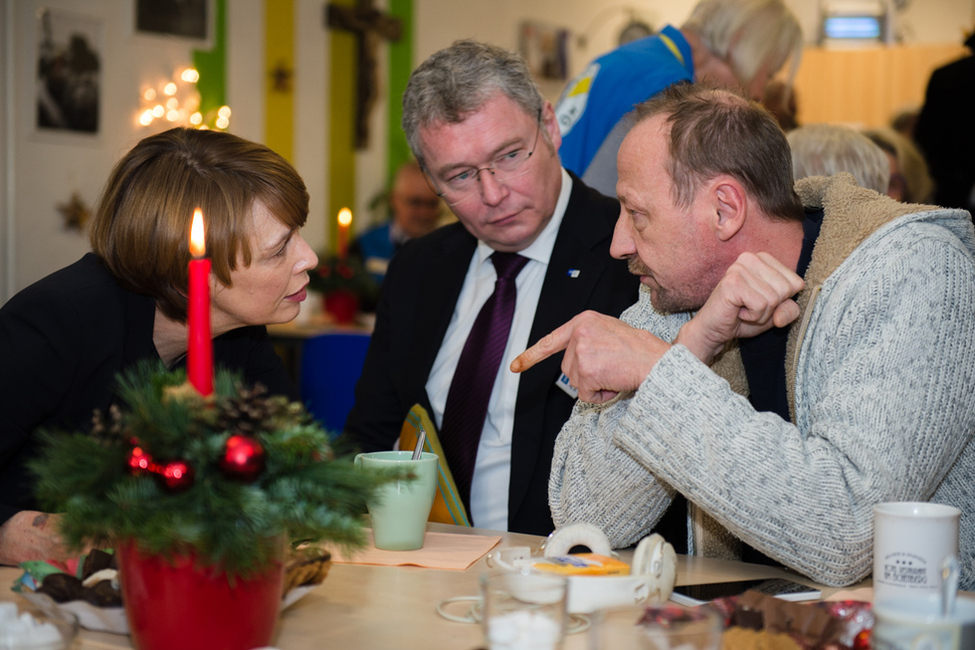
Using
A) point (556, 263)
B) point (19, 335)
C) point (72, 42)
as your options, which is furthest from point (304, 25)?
point (19, 335)

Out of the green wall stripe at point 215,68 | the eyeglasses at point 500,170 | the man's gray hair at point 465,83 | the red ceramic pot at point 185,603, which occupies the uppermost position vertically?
the green wall stripe at point 215,68

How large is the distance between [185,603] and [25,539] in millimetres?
516

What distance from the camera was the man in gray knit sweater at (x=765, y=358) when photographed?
1.22 m

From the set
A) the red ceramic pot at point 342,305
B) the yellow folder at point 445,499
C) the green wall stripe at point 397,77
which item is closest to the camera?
the yellow folder at point 445,499

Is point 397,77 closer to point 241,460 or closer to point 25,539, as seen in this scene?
point 25,539

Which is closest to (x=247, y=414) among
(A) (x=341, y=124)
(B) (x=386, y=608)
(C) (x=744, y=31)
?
(B) (x=386, y=608)

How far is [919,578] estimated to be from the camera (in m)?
1.01

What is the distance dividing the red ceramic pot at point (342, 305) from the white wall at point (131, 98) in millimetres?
1066

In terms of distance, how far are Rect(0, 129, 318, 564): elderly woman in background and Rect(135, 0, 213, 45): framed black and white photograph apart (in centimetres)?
377

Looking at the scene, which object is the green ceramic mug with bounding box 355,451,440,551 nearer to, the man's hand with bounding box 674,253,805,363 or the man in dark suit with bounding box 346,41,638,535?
the man's hand with bounding box 674,253,805,363

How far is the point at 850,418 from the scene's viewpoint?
1.24m

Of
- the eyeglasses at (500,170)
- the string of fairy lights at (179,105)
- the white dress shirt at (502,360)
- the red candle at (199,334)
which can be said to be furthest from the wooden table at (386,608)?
the string of fairy lights at (179,105)

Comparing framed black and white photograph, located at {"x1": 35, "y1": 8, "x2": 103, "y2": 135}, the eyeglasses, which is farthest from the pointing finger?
framed black and white photograph, located at {"x1": 35, "y1": 8, "x2": 103, "y2": 135}

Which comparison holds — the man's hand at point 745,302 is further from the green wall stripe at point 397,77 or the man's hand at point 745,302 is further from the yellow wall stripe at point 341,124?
the green wall stripe at point 397,77
